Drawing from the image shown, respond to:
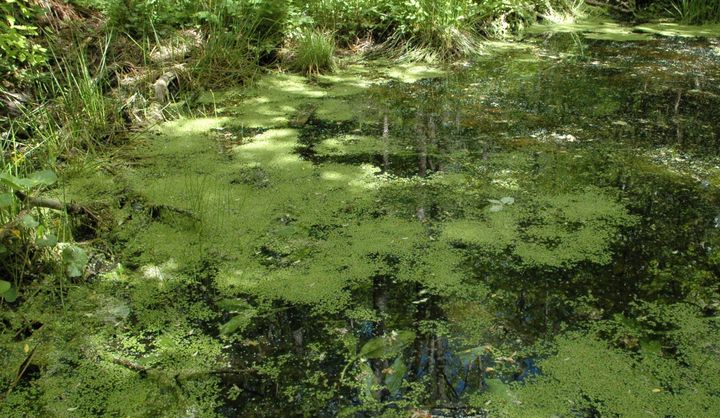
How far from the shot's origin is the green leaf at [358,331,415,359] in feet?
5.41

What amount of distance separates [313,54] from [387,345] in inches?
112

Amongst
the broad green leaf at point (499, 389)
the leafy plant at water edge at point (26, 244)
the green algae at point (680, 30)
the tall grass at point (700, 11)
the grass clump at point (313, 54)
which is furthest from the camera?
the tall grass at point (700, 11)

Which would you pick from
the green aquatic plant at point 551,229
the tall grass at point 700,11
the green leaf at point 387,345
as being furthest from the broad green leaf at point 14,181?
the tall grass at point 700,11

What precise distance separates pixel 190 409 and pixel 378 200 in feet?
4.02

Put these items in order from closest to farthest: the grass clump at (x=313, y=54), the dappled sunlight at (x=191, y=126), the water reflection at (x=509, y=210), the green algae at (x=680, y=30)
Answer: the water reflection at (x=509, y=210) < the dappled sunlight at (x=191, y=126) < the grass clump at (x=313, y=54) < the green algae at (x=680, y=30)

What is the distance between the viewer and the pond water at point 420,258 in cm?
155

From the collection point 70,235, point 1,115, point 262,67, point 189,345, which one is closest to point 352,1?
point 262,67

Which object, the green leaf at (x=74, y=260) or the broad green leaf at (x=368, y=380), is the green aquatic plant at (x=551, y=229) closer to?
the broad green leaf at (x=368, y=380)

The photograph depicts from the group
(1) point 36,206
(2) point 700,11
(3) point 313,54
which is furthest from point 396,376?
(2) point 700,11

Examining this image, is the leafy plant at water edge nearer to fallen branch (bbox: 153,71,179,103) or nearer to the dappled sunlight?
the dappled sunlight

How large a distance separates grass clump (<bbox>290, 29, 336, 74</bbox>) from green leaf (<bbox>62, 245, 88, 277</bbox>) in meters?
2.50

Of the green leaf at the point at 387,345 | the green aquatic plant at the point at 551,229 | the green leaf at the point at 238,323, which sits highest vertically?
the green aquatic plant at the point at 551,229

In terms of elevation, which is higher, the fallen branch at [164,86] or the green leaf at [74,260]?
the fallen branch at [164,86]

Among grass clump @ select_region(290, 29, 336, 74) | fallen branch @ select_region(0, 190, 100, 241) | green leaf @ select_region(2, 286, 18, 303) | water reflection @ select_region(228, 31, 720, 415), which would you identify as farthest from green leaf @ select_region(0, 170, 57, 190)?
grass clump @ select_region(290, 29, 336, 74)
